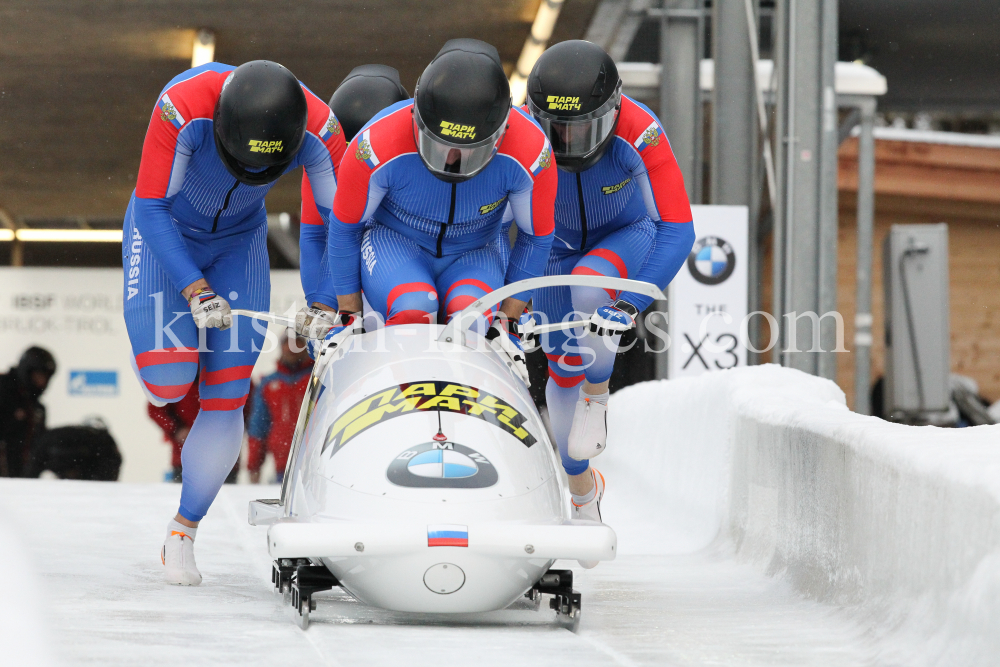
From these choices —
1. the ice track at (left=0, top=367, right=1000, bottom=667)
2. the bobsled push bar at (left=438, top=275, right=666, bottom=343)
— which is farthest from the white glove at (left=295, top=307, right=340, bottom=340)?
the ice track at (left=0, top=367, right=1000, bottom=667)

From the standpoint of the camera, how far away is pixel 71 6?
23.7 feet

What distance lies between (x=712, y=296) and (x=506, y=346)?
4384 millimetres

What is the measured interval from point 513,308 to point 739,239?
4.22 metres

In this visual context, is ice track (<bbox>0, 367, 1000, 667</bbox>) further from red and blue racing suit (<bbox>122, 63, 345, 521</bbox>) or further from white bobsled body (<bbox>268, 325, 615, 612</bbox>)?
red and blue racing suit (<bbox>122, 63, 345, 521</bbox>)

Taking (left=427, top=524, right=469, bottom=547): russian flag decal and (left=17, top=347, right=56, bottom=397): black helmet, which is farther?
(left=17, top=347, right=56, bottom=397): black helmet

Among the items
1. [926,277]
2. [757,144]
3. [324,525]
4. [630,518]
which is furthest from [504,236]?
[926,277]

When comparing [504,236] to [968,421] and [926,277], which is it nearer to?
[926,277]

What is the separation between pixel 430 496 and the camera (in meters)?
2.03

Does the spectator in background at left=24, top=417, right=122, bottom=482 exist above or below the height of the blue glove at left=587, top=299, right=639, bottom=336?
below

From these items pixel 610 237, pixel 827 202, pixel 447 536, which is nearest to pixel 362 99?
pixel 610 237

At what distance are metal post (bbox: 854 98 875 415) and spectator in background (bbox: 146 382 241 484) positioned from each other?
13.8ft

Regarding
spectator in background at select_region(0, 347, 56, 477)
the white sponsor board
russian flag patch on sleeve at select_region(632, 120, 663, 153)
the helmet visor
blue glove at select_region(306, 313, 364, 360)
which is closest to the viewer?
the helmet visor

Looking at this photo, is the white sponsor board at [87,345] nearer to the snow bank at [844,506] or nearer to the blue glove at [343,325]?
the snow bank at [844,506]

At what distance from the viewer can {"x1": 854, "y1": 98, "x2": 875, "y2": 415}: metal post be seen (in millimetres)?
7004
